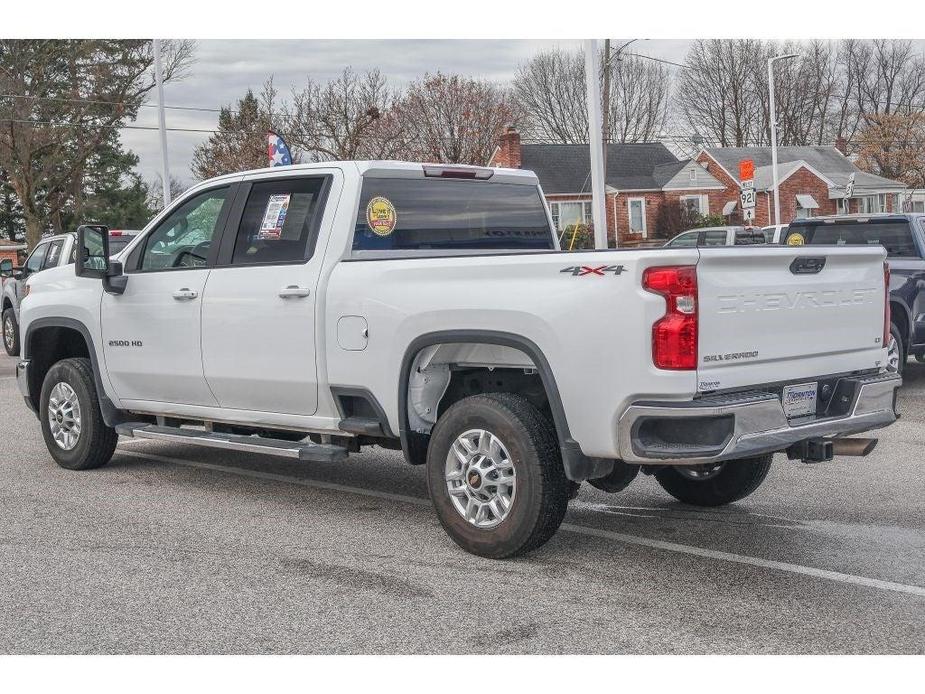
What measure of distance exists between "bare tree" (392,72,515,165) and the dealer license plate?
42888 millimetres

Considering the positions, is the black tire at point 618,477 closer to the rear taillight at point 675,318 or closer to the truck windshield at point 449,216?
the rear taillight at point 675,318

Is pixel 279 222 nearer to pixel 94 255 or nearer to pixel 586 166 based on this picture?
pixel 94 255

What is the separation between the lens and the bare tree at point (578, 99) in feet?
238

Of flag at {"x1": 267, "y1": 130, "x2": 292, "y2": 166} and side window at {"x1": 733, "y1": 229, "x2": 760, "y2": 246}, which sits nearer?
flag at {"x1": 267, "y1": 130, "x2": 292, "y2": 166}

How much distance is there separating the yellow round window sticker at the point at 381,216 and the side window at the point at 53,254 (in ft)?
41.4

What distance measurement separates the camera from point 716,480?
6848 mm

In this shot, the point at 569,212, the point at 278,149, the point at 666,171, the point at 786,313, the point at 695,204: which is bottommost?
the point at 786,313

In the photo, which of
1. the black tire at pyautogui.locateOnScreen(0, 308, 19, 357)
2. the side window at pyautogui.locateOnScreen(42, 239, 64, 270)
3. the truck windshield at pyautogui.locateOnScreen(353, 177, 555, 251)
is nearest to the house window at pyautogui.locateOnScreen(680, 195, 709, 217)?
the black tire at pyautogui.locateOnScreen(0, 308, 19, 357)

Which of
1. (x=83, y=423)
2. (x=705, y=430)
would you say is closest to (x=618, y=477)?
(x=705, y=430)

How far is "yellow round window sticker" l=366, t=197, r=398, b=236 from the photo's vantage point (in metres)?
6.68

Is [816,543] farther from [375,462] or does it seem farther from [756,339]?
[375,462]

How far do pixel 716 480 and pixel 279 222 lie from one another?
10.0ft

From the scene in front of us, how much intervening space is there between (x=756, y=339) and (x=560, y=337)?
2.98ft

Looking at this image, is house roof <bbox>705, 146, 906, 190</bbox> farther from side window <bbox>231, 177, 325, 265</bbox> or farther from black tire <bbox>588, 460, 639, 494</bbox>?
black tire <bbox>588, 460, 639, 494</bbox>
